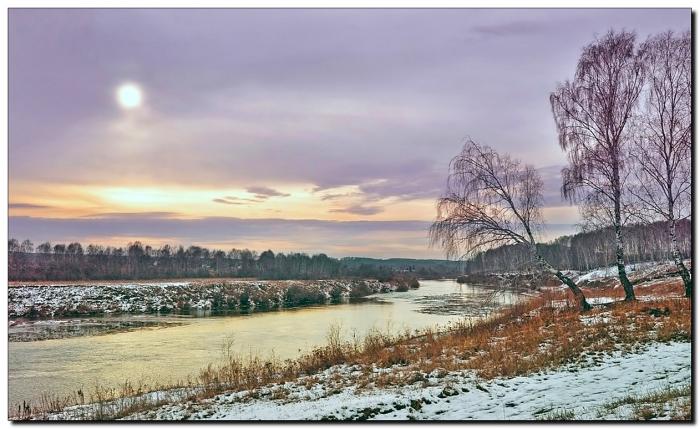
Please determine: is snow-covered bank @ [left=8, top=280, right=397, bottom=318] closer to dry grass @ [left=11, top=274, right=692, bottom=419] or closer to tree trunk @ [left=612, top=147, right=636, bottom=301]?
dry grass @ [left=11, top=274, right=692, bottom=419]

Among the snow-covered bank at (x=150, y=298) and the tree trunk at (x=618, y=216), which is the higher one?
the tree trunk at (x=618, y=216)

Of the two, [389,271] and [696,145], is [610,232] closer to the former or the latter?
[696,145]

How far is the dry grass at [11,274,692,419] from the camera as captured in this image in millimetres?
10070

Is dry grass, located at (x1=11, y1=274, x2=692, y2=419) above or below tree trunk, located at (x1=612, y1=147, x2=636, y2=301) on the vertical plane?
below

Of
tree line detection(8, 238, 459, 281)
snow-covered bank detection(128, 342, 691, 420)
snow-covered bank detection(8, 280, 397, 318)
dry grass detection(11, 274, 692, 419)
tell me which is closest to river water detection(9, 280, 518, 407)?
dry grass detection(11, 274, 692, 419)

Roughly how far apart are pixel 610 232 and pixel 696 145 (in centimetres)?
745

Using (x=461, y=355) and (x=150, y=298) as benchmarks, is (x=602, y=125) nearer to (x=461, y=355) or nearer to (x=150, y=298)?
(x=461, y=355)

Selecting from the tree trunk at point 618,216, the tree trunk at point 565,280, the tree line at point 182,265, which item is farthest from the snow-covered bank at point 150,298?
the tree trunk at point 618,216

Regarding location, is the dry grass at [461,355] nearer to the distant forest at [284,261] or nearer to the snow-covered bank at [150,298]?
the distant forest at [284,261]

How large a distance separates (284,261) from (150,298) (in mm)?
59991

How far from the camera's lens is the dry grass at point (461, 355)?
33.0 ft

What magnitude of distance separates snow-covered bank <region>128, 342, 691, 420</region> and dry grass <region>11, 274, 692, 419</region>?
0.44 m

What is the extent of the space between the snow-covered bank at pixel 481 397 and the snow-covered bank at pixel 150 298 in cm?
2801

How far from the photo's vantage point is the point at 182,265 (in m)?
92.8
